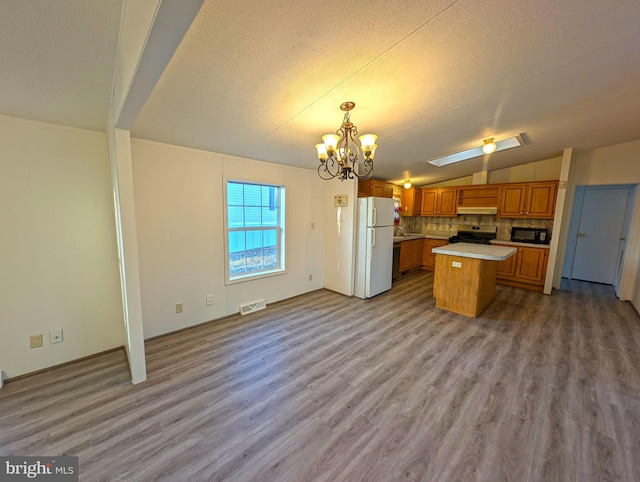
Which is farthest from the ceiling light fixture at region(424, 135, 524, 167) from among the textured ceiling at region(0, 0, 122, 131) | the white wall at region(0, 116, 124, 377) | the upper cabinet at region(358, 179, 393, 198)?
the white wall at region(0, 116, 124, 377)

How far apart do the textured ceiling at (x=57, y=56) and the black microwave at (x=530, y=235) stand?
633 centimetres

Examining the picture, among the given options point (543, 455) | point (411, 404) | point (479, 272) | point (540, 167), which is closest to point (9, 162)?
point (411, 404)

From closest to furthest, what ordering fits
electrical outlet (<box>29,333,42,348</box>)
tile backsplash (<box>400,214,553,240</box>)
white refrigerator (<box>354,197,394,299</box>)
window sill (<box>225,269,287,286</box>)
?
1. electrical outlet (<box>29,333,42,348</box>)
2. window sill (<box>225,269,287,286</box>)
3. white refrigerator (<box>354,197,394,299</box>)
4. tile backsplash (<box>400,214,553,240</box>)

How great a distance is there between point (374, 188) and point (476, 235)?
2.67m

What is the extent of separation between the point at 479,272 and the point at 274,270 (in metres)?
2.97

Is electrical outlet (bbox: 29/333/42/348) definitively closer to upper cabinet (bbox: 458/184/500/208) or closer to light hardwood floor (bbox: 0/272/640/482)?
light hardwood floor (bbox: 0/272/640/482)

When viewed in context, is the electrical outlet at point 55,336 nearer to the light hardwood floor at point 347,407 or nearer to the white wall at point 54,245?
the white wall at point 54,245

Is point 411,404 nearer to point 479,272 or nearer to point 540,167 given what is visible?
point 479,272

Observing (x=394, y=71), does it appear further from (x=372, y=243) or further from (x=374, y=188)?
(x=374, y=188)

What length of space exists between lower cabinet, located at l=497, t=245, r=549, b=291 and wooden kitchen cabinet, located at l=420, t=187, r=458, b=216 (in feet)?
5.00

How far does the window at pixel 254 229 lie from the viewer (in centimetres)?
331

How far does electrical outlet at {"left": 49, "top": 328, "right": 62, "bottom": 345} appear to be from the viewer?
2182mm

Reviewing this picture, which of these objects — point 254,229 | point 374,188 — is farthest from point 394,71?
point 374,188

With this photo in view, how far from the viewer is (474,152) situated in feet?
13.6
